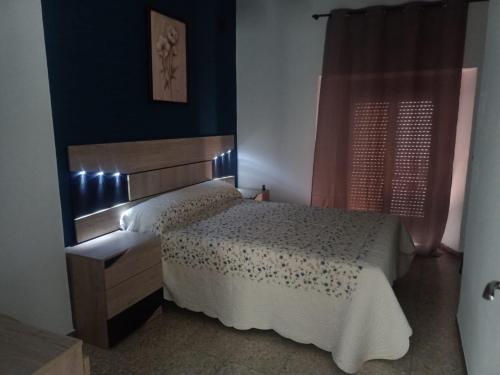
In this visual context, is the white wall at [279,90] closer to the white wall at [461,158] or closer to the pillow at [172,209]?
the pillow at [172,209]

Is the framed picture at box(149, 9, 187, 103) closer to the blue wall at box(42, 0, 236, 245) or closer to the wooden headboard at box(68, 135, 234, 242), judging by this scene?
the blue wall at box(42, 0, 236, 245)

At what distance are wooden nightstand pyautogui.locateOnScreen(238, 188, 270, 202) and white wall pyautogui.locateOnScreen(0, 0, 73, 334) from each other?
2.07 meters

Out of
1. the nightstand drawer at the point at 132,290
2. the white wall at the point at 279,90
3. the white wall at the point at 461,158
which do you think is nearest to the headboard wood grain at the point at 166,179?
the nightstand drawer at the point at 132,290

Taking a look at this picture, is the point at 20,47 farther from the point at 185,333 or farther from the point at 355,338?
the point at 355,338

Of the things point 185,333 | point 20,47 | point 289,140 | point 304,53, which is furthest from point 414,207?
point 20,47

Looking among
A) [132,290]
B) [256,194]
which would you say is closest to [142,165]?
[132,290]

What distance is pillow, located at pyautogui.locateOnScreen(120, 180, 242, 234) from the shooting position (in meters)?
2.58

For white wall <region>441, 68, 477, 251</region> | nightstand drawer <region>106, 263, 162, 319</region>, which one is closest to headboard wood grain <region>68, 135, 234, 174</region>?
nightstand drawer <region>106, 263, 162, 319</region>

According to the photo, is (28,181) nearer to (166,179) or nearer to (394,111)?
(166,179)

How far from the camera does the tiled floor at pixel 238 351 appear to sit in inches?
79.9

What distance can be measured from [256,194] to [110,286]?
2117 millimetres

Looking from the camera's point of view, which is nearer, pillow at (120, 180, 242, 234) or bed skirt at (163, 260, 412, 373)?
bed skirt at (163, 260, 412, 373)

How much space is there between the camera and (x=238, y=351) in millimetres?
2195

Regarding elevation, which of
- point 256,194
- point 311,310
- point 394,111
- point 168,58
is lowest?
point 311,310
